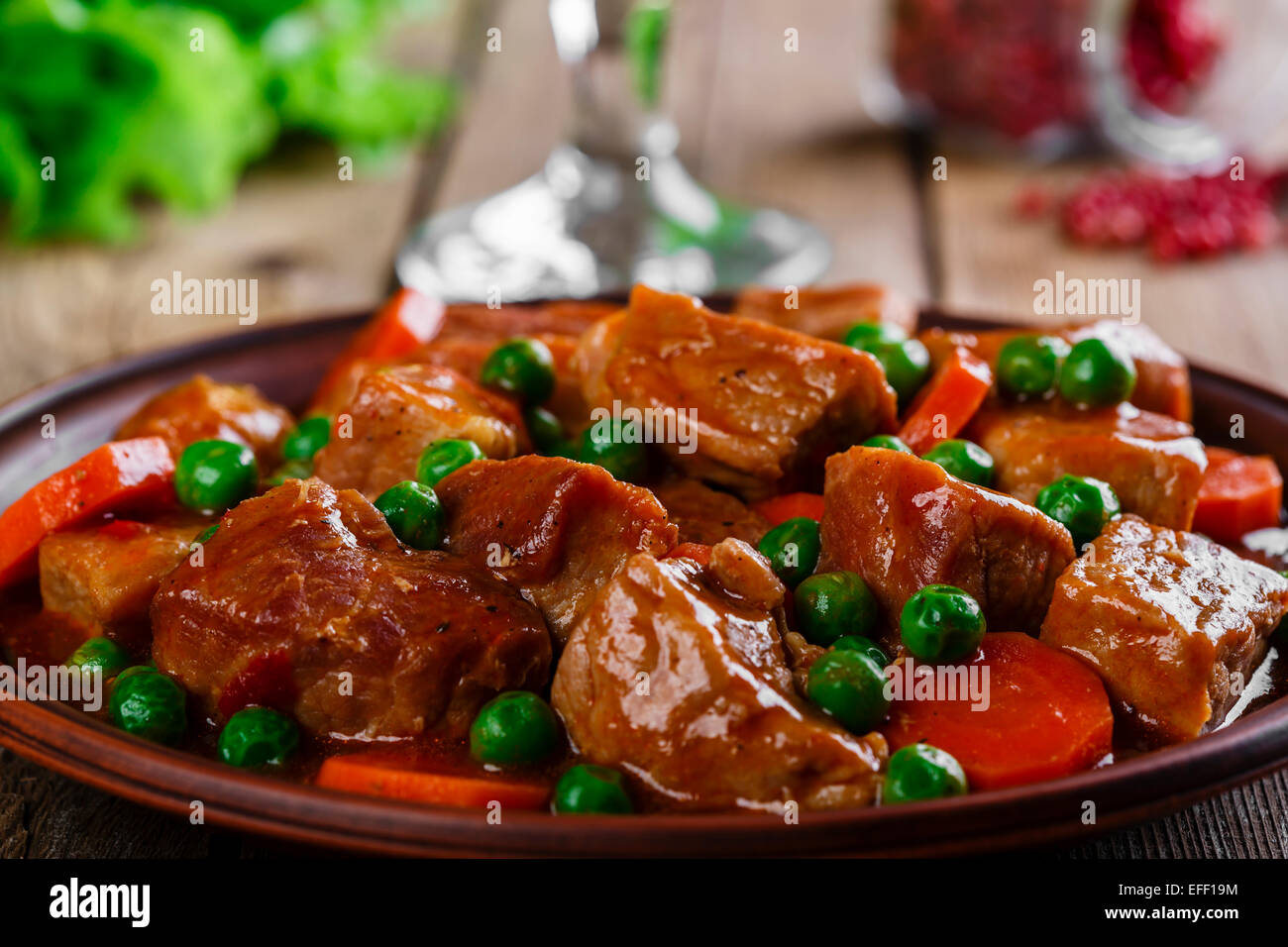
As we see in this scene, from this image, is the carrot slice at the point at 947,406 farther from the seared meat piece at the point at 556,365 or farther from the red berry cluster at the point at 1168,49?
the red berry cluster at the point at 1168,49

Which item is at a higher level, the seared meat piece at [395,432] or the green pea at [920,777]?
the seared meat piece at [395,432]

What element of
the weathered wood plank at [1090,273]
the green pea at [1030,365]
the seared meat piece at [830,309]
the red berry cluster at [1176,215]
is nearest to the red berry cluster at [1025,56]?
the weathered wood plank at [1090,273]

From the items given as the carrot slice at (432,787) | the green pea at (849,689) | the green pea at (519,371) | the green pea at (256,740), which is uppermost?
the green pea at (519,371)

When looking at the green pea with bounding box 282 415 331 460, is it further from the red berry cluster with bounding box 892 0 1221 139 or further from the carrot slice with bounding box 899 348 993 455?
the red berry cluster with bounding box 892 0 1221 139

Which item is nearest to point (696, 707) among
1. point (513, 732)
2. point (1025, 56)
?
point (513, 732)

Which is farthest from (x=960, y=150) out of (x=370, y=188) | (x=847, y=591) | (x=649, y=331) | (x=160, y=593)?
(x=160, y=593)

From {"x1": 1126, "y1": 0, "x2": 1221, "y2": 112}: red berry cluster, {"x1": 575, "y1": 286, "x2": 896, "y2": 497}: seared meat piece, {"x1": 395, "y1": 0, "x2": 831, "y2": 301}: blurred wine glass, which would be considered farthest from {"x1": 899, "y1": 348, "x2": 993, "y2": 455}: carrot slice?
{"x1": 1126, "y1": 0, "x2": 1221, "y2": 112}: red berry cluster

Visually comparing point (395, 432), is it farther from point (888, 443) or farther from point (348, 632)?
point (888, 443)
